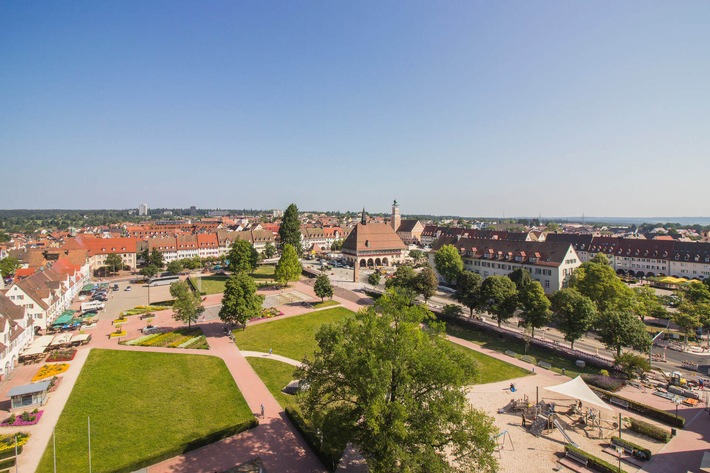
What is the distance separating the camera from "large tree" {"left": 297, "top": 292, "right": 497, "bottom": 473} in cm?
1545

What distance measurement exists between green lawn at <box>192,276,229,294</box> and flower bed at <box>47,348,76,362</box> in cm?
2801

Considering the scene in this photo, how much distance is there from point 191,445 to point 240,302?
72.9ft

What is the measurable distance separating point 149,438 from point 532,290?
123ft

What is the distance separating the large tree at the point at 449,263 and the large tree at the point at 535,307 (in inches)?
1102

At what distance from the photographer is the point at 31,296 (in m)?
44.7

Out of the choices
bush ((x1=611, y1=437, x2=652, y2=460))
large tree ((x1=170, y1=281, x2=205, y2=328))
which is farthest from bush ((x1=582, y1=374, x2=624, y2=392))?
large tree ((x1=170, y1=281, x2=205, y2=328))

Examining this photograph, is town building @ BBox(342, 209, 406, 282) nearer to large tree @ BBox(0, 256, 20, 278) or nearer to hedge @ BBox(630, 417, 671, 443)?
hedge @ BBox(630, 417, 671, 443)

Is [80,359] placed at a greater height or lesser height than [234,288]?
lesser

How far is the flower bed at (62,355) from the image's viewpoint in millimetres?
34719

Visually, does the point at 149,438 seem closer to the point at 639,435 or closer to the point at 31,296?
the point at 639,435

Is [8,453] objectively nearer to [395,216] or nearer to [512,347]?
[512,347]

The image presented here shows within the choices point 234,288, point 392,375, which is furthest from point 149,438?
point 234,288

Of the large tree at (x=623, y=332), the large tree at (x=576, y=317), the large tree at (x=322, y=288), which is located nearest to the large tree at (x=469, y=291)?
the large tree at (x=576, y=317)

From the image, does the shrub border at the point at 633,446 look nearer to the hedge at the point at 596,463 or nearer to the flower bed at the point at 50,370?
the hedge at the point at 596,463
